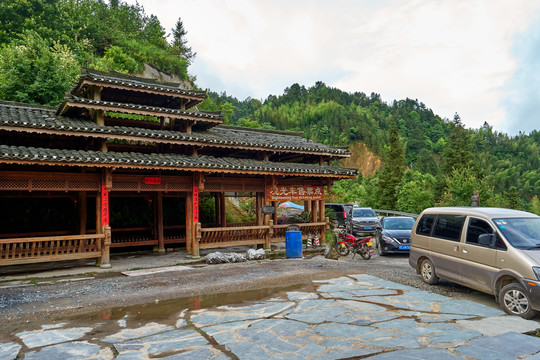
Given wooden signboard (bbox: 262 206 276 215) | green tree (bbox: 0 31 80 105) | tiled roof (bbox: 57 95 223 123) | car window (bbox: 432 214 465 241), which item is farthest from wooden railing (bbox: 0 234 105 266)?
green tree (bbox: 0 31 80 105)

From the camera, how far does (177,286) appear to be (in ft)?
28.4

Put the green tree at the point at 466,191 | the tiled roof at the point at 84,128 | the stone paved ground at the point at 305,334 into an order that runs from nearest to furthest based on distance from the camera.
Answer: the stone paved ground at the point at 305,334 → the tiled roof at the point at 84,128 → the green tree at the point at 466,191

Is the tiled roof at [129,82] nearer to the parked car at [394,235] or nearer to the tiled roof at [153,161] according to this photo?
the tiled roof at [153,161]

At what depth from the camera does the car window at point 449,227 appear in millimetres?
7605

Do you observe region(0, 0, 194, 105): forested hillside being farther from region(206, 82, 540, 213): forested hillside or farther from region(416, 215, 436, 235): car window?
region(416, 215, 436, 235): car window

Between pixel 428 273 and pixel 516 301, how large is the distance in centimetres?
252

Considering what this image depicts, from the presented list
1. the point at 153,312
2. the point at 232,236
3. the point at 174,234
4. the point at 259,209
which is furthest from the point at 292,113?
the point at 153,312

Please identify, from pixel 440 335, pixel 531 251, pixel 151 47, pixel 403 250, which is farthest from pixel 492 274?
pixel 151 47

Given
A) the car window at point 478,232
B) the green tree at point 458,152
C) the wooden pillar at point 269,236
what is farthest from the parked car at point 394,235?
the green tree at point 458,152

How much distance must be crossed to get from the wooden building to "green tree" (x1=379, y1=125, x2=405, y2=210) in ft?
106

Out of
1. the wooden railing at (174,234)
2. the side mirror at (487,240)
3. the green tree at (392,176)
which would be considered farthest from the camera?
the green tree at (392,176)

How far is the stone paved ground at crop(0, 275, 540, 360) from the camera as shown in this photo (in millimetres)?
4484

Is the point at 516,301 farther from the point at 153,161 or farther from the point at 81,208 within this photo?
the point at 81,208

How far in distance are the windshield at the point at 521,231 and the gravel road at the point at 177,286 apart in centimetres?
130
